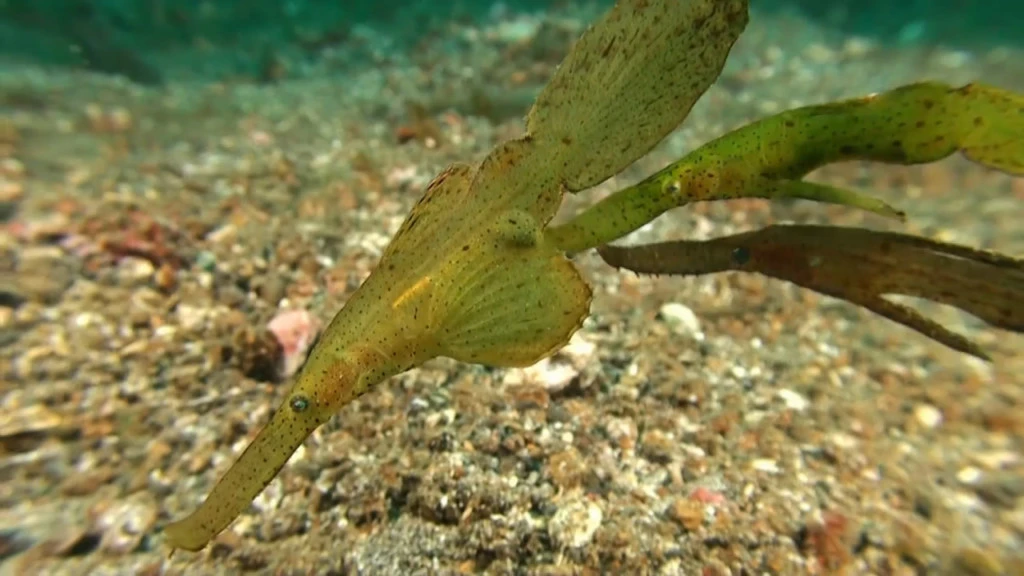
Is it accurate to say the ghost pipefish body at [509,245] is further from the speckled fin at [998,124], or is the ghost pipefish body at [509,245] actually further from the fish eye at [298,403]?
the speckled fin at [998,124]

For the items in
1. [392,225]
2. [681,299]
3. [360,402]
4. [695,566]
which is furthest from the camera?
[392,225]

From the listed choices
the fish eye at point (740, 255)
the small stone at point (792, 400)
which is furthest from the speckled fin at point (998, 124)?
the small stone at point (792, 400)

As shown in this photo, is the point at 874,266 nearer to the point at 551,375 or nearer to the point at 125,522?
the point at 551,375

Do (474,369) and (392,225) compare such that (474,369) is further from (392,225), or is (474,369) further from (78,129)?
(78,129)

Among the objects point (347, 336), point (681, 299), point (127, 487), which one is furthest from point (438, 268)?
point (681, 299)

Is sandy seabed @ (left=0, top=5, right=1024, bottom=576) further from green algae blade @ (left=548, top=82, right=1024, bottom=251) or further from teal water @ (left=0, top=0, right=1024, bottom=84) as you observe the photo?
teal water @ (left=0, top=0, right=1024, bottom=84)

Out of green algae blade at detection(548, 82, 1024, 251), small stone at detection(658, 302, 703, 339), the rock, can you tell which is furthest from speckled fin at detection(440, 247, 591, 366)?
the rock
